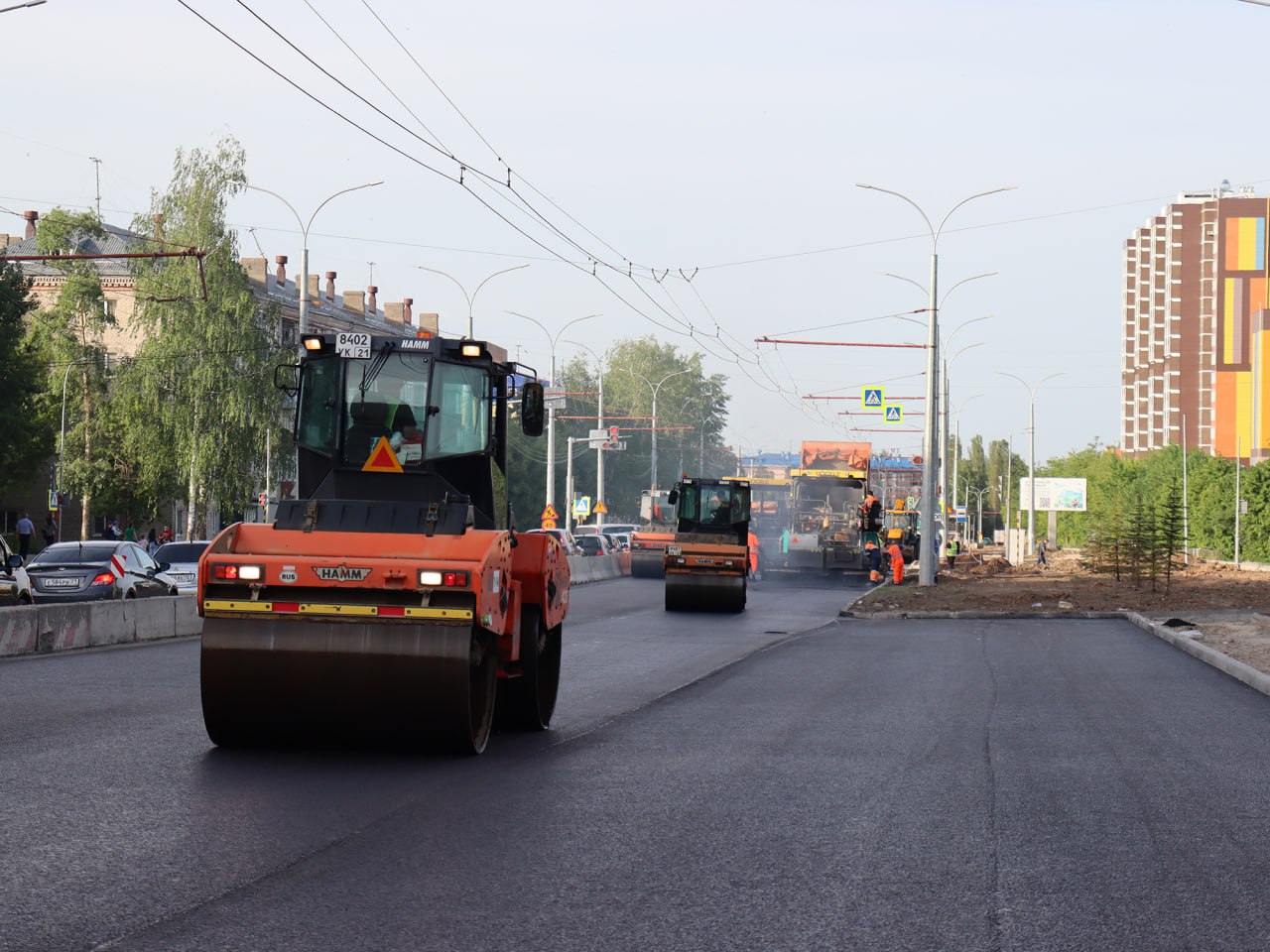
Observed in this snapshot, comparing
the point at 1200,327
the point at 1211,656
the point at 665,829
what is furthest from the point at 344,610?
the point at 1200,327

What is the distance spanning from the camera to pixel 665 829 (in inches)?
325

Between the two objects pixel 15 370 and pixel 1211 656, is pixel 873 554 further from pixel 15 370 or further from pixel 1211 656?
pixel 1211 656

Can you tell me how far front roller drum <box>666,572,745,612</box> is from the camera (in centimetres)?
3161

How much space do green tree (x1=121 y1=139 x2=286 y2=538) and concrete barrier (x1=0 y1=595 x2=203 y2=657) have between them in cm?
3084

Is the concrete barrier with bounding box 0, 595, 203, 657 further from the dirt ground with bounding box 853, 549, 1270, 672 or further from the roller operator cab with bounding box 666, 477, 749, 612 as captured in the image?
the dirt ground with bounding box 853, 549, 1270, 672

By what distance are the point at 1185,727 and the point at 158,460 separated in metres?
46.4

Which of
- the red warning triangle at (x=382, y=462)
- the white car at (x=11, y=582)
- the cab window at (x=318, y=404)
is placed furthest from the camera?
the white car at (x=11, y=582)

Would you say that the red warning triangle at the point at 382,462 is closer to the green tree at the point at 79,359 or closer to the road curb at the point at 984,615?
the road curb at the point at 984,615

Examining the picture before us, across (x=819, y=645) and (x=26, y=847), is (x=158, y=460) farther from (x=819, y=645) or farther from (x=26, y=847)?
(x=26, y=847)

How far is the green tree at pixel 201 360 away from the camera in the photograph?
53.5m

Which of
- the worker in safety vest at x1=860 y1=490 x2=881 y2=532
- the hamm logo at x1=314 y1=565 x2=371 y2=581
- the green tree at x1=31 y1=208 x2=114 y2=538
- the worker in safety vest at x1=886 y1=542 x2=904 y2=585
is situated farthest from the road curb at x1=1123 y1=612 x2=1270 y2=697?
the green tree at x1=31 y1=208 x2=114 y2=538

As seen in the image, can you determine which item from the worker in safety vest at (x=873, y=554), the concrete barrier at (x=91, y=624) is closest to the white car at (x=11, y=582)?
the concrete barrier at (x=91, y=624)

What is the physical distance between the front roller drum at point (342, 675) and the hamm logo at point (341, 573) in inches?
11.1

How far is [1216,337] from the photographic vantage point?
Result: 417 feet
